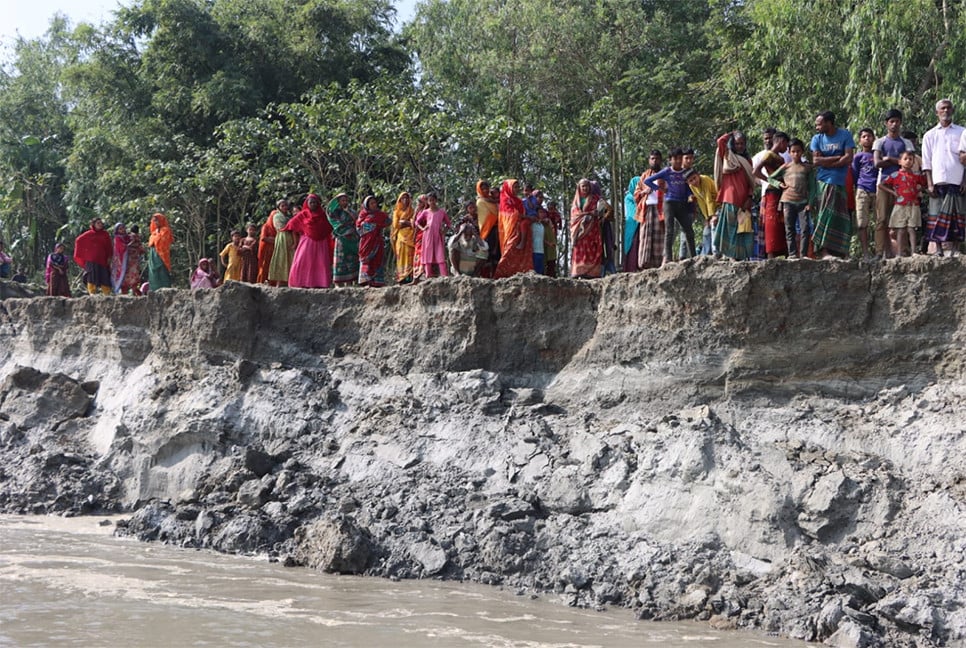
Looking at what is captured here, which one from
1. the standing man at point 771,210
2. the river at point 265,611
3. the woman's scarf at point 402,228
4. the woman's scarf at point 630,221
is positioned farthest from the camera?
the woman's scarf at point 402,228

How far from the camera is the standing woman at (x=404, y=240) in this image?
12.8 metres

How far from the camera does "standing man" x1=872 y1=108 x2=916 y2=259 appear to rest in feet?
29.5

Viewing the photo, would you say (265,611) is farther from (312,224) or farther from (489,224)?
(312,224)

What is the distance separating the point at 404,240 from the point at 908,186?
5.87m

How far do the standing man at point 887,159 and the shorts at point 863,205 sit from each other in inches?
2.7

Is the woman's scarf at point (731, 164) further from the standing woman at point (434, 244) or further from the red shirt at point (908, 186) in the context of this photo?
the standing woman at point (434, 244)

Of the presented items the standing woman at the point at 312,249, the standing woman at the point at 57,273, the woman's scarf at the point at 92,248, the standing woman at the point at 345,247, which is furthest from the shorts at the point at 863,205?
the standing woman at the point at 57,273

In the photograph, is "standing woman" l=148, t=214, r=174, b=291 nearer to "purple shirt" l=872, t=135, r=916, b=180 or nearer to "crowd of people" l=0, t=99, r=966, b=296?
"crowd of people" l=0, t=99, r=966, b=296

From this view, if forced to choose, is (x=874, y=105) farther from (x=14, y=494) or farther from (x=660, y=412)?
(x=14, y=494)

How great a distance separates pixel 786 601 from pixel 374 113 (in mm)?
12420

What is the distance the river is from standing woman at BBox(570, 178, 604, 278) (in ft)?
13.1

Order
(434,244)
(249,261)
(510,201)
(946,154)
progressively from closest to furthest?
(946,154) → (510,201) → (434,244) → (249,261)

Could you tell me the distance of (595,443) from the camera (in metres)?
9.20

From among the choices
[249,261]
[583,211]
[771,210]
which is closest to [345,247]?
[249,261]
